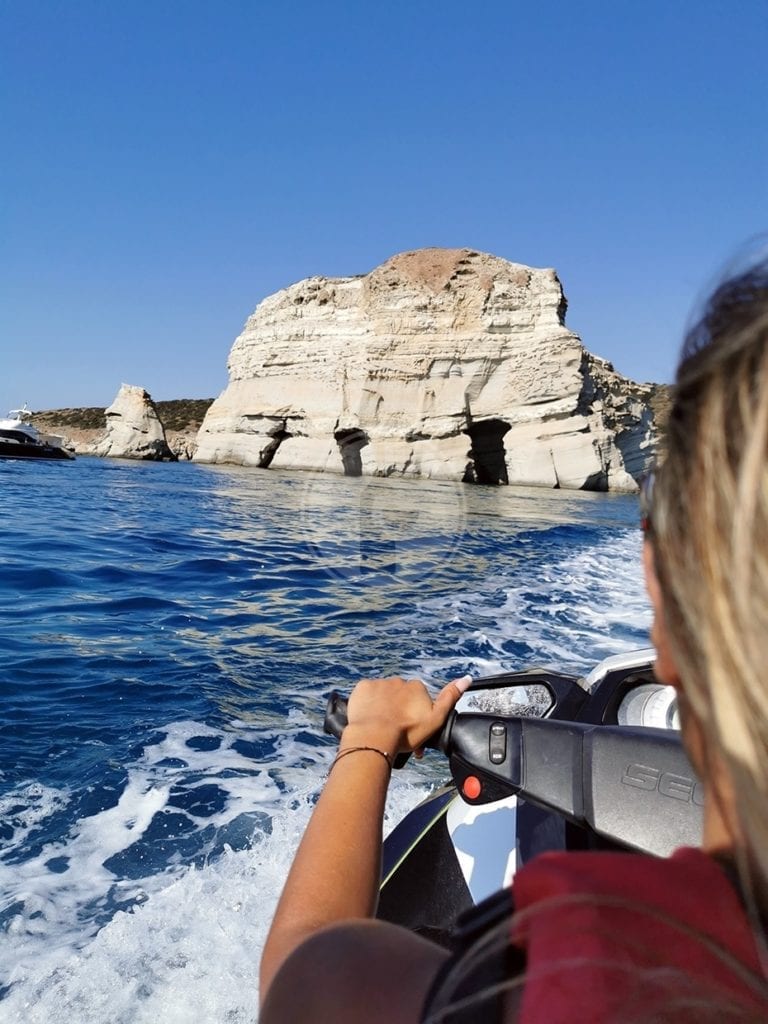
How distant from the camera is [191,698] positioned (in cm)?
390

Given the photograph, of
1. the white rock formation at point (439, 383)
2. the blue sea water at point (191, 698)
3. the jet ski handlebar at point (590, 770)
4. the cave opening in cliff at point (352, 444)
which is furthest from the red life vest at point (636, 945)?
the cave opening in cliff at point (352, 444)

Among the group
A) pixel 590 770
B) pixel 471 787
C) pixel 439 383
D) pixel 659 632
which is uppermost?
pixel 439 383

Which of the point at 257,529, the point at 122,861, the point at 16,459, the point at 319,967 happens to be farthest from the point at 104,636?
the point at 16,459

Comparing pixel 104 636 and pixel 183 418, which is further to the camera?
pixel 183 418

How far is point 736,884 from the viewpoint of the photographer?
44cm

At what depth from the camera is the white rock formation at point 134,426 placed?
4534 cm

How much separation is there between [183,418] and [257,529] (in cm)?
6375

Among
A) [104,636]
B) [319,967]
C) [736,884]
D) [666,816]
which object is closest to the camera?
[736,884]

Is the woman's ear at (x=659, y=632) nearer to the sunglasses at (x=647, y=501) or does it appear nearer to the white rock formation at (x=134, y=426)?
the sunglasses at (x=647, y=501)

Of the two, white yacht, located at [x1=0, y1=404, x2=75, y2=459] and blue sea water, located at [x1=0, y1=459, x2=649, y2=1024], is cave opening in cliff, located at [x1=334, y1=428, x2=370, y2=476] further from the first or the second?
blue sea water, located at [x1=0, y1=459, x2=649, y2=1024]

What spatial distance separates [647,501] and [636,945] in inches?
12.7

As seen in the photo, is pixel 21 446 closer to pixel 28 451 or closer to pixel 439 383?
pixel 28 451

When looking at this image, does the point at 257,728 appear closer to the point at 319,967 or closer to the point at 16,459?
the point at 319,967

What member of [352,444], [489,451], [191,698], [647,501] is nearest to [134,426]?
[352,444]
